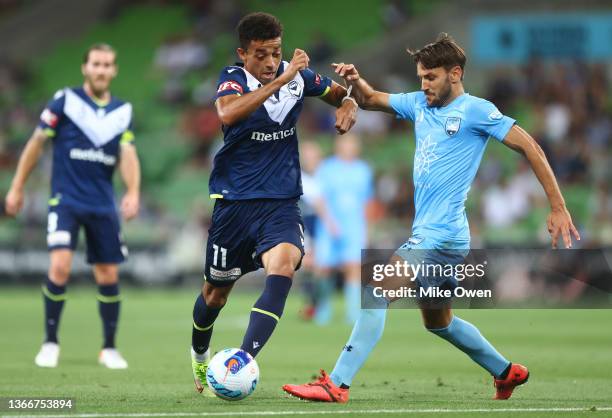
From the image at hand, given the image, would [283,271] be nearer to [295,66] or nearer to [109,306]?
[295,66]

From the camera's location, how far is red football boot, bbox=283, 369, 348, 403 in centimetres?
726

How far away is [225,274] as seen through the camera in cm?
778

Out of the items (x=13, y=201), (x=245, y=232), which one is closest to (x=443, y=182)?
(x=245, y=232)

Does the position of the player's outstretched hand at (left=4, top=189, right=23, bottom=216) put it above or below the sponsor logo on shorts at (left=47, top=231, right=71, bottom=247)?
above

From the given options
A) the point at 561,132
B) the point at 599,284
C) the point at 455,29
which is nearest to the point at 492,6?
the point at 455,29

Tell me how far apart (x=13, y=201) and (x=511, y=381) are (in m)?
4.79

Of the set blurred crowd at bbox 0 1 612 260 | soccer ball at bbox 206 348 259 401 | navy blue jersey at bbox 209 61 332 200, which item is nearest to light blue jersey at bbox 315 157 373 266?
blurred crowd at bbox 0 1 612 260

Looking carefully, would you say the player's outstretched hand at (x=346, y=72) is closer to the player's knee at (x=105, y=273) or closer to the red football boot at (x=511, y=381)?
the red football boot at (x=511, y=381)

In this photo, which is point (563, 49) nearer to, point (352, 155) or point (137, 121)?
point (137, 121)

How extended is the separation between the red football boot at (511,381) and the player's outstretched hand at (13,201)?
15.3ft

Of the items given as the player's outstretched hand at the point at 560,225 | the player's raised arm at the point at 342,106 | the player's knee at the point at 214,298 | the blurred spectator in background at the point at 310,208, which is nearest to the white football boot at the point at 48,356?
the player's knee at the point at 214,298

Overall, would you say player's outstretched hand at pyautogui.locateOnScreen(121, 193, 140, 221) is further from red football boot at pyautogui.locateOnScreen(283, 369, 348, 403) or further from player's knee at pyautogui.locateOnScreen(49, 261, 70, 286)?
red football boot at pyautogui.locateOnScreen(283, 369, 348, 403)

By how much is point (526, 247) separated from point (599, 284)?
60.7 inches

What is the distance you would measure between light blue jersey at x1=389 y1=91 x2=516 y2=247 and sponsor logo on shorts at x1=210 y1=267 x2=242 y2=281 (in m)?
1.16
